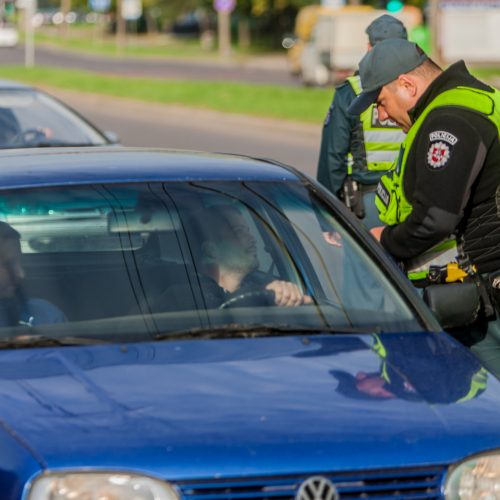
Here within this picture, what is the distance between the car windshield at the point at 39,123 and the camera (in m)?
10.7

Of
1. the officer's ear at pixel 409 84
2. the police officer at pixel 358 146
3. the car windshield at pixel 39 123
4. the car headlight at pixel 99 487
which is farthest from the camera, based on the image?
the car windshield at pixel 39 123

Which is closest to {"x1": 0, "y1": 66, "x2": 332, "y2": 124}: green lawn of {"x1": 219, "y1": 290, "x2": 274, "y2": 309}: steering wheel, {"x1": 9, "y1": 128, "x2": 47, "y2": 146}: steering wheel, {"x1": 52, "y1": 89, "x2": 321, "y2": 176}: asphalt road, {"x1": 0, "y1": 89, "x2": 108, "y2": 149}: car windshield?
{"x1": 52, "y1": 89, "x2": 321, "y2": 176}: asphalt road

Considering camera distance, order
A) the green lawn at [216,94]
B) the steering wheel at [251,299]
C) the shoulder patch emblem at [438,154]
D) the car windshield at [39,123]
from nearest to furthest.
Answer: the steering wheel at [251,299] → the shoulder patch emblem at [438,154] → the car windshield at [39,123] → the green lawn at [216,94]

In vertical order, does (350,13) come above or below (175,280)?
below

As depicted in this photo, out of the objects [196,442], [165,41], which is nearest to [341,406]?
[196,442]

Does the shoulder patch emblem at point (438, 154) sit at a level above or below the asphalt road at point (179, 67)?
above

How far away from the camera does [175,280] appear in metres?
4.62

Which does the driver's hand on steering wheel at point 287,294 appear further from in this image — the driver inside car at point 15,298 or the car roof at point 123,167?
the driver inside car at point 15,298

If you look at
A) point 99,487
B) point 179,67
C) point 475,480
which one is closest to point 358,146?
point 475,480

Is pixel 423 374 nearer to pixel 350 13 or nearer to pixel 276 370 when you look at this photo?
pixel 276 370

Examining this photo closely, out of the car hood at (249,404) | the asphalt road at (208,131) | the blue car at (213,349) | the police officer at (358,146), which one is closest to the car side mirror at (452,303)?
the blue car at (213,349)

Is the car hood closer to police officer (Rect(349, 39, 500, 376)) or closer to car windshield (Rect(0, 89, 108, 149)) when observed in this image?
police officer (Rect(349, 39, 500, 376))

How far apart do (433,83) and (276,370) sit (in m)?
1.87

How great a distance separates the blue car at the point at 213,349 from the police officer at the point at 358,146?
2.71 meters
